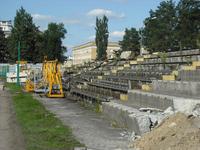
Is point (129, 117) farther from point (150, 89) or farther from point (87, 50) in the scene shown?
point (87, 50)

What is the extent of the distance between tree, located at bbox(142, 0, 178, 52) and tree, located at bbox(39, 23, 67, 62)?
119 ft

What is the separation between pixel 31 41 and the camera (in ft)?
300

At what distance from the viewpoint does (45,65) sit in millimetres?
33812

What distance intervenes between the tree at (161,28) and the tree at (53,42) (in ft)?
119

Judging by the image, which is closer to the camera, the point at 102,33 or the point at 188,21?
the point at 188,21

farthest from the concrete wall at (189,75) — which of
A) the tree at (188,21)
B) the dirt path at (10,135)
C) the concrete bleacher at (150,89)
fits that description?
the tree at (188,21)

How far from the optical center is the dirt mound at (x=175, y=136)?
827cm

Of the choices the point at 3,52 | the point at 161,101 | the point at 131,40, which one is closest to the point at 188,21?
the point at 131,40

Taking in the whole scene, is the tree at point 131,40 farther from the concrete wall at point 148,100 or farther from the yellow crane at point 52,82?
the concrete wall at point 148,100

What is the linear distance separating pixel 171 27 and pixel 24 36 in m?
45.5

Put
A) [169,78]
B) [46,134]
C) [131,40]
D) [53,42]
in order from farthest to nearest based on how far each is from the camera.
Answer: [53,42] → [131,40] → [169,78] → [46,134]

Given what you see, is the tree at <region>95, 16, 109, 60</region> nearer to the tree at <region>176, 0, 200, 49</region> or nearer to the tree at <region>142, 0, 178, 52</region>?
the tree at <region>142, 0, 178, 52</region>

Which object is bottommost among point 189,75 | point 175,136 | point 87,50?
point 175,136

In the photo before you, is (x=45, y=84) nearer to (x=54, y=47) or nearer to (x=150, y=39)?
(x=150, y=39)
